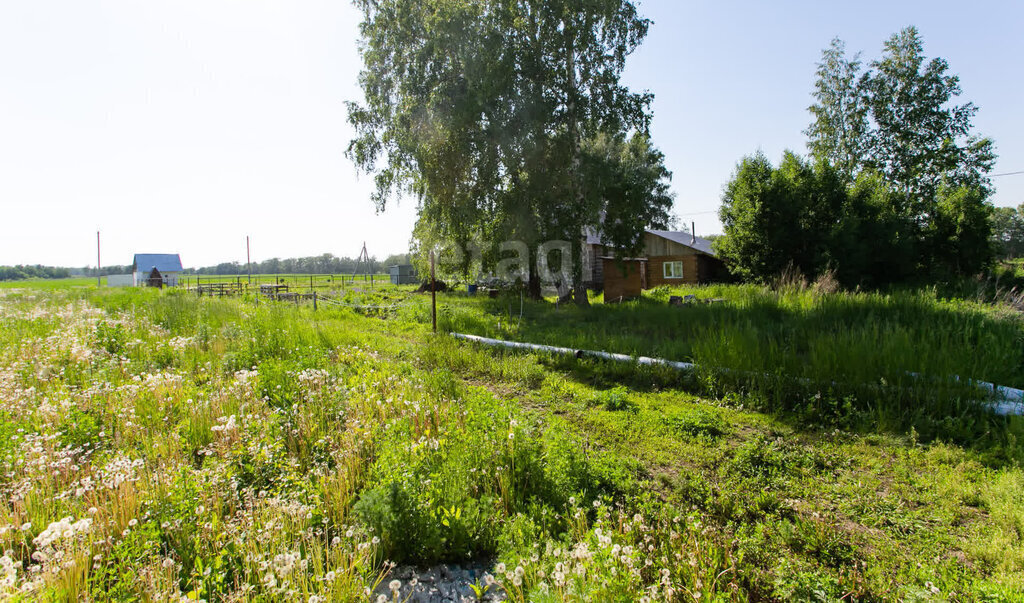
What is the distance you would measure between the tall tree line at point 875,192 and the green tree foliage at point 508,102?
7190 millimetres

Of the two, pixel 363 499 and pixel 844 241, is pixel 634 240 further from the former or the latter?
pixel 363 499

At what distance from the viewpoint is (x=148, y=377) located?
4.75 m

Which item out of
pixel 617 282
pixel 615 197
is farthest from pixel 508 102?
pixel 617 282

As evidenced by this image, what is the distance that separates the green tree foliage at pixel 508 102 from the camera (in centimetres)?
1443

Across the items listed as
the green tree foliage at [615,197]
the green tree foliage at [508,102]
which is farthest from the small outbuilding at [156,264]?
the green tree foliage at [615,197]

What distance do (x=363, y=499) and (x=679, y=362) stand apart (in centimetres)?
506

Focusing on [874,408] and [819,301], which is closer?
[874,408]

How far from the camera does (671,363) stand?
6.46 m

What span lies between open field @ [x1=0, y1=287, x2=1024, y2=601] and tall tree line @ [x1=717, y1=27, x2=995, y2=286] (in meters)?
12.3

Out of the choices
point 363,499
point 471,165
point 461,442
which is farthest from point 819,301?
point 471,165

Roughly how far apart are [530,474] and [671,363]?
3822 mm

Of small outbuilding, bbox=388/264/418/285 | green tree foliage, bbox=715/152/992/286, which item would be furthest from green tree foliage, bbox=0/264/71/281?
green tree foliage, bbox=715/152/992/286

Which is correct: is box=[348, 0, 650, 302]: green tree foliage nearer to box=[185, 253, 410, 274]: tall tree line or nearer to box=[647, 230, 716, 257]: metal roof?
box=[647, 230, 716, 257]: metal roof

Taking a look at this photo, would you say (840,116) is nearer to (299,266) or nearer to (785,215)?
(785,215)
